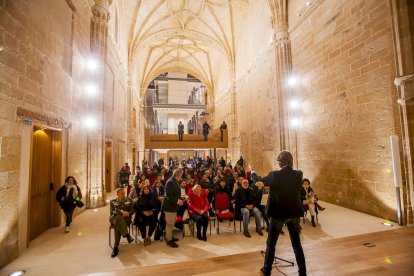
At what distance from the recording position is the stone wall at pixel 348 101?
5230 mm

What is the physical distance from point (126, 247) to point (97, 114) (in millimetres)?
4824

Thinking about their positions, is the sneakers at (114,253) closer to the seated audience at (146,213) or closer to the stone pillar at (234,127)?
the seated audience at (146,213)

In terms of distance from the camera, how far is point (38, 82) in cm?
439

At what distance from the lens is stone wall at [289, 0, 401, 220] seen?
5230 mm

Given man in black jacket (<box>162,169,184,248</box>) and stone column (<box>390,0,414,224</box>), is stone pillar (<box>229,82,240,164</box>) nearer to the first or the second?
stone column (<box>390,0,414,224</box>)

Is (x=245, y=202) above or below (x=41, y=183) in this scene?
below

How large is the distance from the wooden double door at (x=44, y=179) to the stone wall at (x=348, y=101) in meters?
7.96

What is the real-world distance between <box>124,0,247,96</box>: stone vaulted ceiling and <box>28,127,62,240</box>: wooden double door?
9769 mm

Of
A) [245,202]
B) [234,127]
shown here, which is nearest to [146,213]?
[245,202]

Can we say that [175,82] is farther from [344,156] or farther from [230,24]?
[344,156]

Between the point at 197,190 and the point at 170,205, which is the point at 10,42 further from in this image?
the point at 197,190

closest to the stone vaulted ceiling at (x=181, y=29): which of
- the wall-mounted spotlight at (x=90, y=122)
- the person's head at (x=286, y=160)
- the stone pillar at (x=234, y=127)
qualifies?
the stone pillar at (x=234, y=127)

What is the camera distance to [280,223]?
2.48 m

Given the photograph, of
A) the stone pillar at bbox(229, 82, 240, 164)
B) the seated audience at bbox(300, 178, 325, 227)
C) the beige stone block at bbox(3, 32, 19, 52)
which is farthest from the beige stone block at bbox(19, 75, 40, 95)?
the stone pillar at bbox(229, 82, 240, 164)
